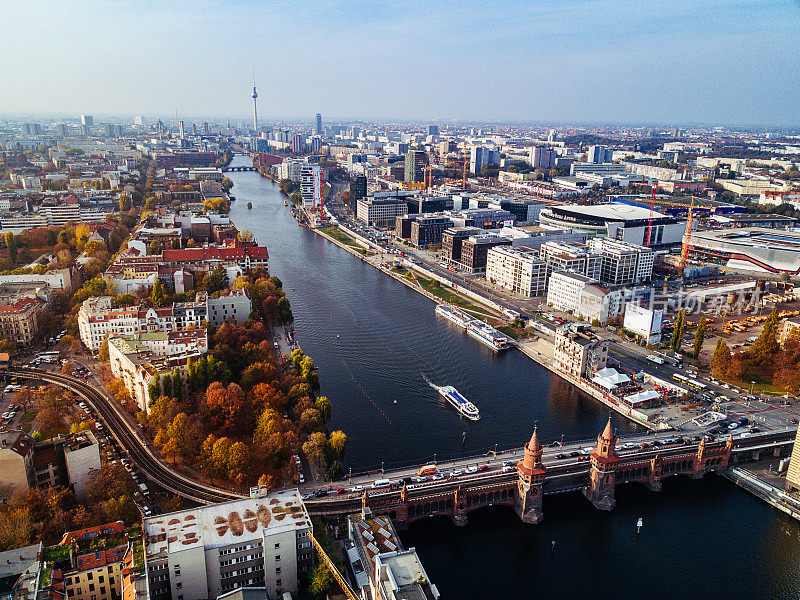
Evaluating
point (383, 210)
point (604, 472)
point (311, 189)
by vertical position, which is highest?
point (311, 189)

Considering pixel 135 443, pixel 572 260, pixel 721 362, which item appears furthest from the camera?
pixel 572 260

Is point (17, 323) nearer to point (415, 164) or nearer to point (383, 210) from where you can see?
point (383, 210)

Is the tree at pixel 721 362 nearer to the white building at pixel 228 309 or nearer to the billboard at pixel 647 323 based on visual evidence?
the billboard at pixel 647 323

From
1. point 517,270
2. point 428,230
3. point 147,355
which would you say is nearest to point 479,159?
point 428,230

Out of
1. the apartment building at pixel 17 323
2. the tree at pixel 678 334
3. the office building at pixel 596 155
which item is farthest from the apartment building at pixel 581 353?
the office building at pixel 596 155

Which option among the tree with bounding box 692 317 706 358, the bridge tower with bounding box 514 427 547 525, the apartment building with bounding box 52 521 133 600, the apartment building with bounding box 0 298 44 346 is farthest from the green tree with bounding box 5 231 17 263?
the tree with bounding box 692 317 706 358

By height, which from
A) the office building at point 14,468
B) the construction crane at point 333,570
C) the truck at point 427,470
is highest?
the office building at point 14,468

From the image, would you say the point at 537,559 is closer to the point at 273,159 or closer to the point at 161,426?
the point at 161,426
